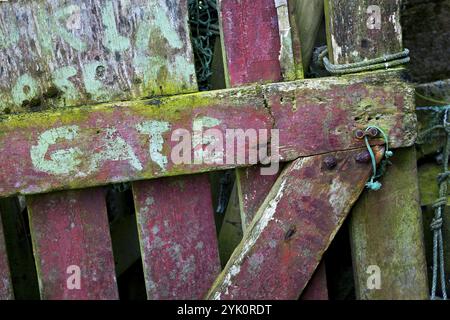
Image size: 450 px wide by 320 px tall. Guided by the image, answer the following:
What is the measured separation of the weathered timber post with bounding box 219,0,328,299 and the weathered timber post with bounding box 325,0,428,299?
0.10 meters

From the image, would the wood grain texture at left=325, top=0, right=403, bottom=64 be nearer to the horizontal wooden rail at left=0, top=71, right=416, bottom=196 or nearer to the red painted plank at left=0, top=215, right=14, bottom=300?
the horizontal wooden rail at left=0, top=71, right=416, bottom=196

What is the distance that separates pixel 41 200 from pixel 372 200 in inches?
35.9

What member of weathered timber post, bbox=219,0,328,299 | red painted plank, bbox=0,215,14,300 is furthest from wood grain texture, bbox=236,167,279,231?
red painted plank, bbox=0,215,14,300

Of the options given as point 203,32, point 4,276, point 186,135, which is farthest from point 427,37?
point 4,276

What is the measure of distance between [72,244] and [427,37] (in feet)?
4.97

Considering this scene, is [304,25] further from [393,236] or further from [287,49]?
[393,236]

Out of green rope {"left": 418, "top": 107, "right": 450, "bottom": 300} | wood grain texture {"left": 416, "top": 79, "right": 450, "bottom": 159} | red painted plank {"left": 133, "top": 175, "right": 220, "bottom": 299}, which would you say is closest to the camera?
red painted plank {"left": 133, "top": 175, "right": 220, "bottom": 299}

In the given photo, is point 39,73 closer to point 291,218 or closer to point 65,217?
point 65,217

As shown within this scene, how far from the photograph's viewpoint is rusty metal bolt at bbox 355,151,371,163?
5.22ft

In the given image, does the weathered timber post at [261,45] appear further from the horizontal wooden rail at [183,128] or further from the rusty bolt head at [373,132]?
the rusty bolt head at [373,132]

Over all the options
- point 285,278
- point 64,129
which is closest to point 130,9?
point 64,129

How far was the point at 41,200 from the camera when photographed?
1.61 meters

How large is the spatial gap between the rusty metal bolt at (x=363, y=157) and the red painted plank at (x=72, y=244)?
70 cm
